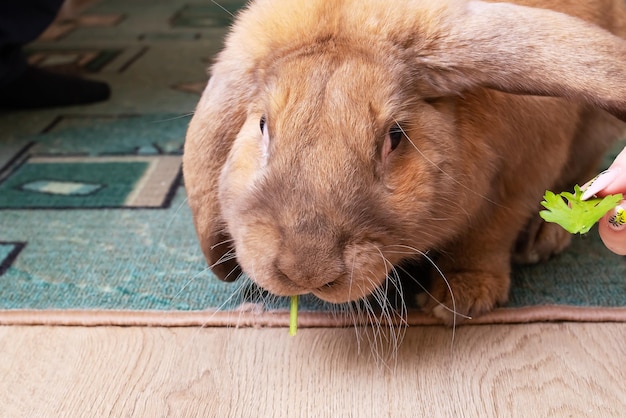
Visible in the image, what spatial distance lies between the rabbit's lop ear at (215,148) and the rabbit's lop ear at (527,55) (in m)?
0.36

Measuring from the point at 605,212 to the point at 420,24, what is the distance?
1.49 feet

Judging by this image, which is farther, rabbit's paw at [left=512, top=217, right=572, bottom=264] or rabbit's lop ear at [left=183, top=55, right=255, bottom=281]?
rabbit's paw at [left=512, top=217, right=572, bottom=264]

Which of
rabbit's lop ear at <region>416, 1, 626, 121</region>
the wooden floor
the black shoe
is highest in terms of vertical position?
rabbit's lop ear at <region>416, 1, 626, 121</region>

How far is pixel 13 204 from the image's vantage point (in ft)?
5.91

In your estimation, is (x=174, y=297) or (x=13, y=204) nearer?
(x=174, y=297)

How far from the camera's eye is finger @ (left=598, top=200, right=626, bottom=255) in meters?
0.93

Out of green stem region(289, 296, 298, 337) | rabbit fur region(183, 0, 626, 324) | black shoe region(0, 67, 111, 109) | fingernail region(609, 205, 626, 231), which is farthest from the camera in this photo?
black shoe region(0, 67, 111, 109)

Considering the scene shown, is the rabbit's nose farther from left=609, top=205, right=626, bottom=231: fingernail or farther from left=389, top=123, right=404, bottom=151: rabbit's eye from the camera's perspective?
left=609, top=205, right=626, bottom=231: fingernail

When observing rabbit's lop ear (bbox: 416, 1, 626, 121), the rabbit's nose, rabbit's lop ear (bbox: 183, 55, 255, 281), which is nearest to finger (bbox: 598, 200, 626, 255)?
rabbit's lop ear (bbox: 416, 1, 626, 121)

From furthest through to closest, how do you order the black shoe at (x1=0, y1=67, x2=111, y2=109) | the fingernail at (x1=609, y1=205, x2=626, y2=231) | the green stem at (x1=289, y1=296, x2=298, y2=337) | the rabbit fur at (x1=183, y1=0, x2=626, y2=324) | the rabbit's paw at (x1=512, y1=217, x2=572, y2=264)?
1. the black shoe at (x1=0, y1=67, x2=111, y2=109)
2. the rabbit's paw at (x1=512, y1=217, x2=572, y2=264)
3. the green stem at (x1=289, y1=296, x2=298, y2=337)
4. the rabbit fur at (x1=183, y1=0, x2=626, y2=324)
5. the fingernail at (x1=609, y1=205, x2=626, y2=231)

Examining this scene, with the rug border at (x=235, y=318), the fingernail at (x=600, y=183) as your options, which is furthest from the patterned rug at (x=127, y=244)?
the fingernail at (x=600, y=183)

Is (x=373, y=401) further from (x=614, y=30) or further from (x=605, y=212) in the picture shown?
(x=614, y=30)

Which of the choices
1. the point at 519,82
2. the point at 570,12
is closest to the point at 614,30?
the point at 570,12

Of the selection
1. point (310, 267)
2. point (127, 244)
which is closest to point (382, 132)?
point (310, 267)
